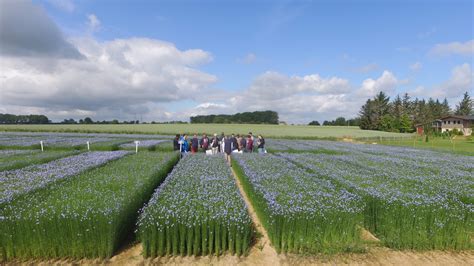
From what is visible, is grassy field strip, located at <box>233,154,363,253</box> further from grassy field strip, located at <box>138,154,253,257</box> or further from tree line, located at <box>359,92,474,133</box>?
tree line, located at <box>359,92,474,133</box>

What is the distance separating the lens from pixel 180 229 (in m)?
6.22

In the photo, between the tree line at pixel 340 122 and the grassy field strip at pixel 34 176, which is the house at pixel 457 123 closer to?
the tree line at pixel 340 122

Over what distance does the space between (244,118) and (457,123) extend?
77690 mm

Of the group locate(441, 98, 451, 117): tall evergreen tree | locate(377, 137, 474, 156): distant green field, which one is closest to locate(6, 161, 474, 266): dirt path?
locate(377, 137, 474, 156): distant green field

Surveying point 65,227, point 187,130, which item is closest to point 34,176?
point 65,227

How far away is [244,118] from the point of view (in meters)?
118

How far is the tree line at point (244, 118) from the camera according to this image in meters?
113

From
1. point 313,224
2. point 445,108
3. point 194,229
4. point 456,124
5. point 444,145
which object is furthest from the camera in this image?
point 445,108

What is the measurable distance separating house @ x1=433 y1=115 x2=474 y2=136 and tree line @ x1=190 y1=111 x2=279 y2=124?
2410 inches

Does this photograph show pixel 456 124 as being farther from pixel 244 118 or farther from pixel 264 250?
pixel 264 250

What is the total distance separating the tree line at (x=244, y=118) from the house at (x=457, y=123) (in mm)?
61202

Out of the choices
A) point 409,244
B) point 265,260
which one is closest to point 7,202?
Result: point 265,260

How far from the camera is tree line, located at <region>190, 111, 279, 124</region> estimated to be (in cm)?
11264

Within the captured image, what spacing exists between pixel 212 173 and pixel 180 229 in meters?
5.48
